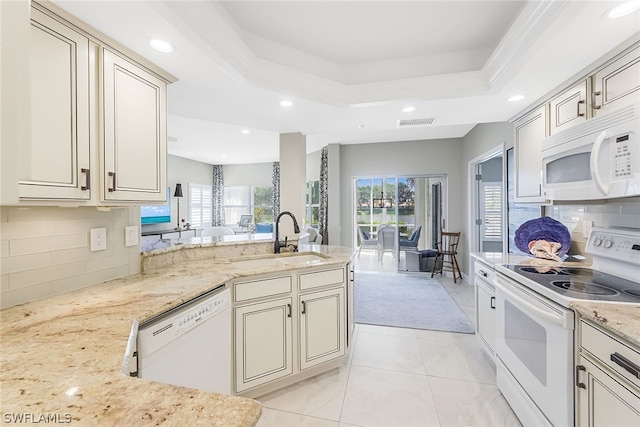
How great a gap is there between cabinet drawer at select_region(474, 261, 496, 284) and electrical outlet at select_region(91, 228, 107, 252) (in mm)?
2694

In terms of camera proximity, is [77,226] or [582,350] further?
[77,226]

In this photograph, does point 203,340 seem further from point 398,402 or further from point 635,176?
point 635,176

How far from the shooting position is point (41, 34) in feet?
3.68

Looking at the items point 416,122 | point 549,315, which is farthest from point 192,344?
point 416,122

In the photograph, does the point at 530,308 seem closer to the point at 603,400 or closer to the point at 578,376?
the point at 578,376

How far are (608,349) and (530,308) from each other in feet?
1.48

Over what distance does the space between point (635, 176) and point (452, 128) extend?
359 centimetres

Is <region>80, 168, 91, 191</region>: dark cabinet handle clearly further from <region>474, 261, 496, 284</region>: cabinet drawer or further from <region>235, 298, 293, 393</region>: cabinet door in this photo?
<region>474, 261, 496, 284</region>: cabinet drawer

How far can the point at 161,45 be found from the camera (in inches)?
60.5

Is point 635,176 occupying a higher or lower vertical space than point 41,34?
lower

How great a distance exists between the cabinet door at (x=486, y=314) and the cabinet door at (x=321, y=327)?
1.18 metres

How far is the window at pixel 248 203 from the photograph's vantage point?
8375 mm

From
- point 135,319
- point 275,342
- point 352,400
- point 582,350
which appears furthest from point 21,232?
point 582,350

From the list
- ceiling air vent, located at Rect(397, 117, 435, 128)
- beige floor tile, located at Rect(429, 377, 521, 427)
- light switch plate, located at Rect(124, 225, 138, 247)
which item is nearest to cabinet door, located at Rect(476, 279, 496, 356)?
beige floor tile, located at Rect(429, 377, 521, 427)
